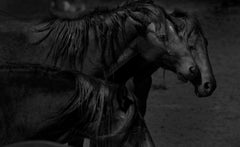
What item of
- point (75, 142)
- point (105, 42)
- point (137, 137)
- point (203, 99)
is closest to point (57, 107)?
point (137, 137)

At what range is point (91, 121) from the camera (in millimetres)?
2049

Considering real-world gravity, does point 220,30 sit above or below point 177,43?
above

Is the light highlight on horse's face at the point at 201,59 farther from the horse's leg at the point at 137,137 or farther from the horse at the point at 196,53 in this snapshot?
the horse's leg at the point at 137,137

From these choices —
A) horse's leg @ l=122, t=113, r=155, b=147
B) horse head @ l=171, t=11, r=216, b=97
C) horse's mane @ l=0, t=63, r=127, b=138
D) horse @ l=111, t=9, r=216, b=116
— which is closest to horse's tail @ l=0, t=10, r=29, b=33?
horse @ l=111, t=9, r=216, b=116

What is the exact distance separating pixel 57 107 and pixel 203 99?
2.70 meters

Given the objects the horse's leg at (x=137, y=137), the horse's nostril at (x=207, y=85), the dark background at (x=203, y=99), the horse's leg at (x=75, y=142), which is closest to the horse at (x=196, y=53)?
the horse's nostril at (x=207, y=85)

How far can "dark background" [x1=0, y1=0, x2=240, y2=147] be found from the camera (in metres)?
4.11

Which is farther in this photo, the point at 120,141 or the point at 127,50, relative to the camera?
the point at 127,50

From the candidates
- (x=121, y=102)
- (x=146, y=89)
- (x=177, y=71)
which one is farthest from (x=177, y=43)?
(x=121, y=102)

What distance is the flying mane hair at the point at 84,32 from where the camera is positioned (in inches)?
108

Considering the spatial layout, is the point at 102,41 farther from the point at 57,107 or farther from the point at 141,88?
the point at 57,107

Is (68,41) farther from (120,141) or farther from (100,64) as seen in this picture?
(120,141)

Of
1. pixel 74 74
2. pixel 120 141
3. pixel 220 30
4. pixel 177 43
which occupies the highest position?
pixel 220 30

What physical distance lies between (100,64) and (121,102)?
73 centimetres
